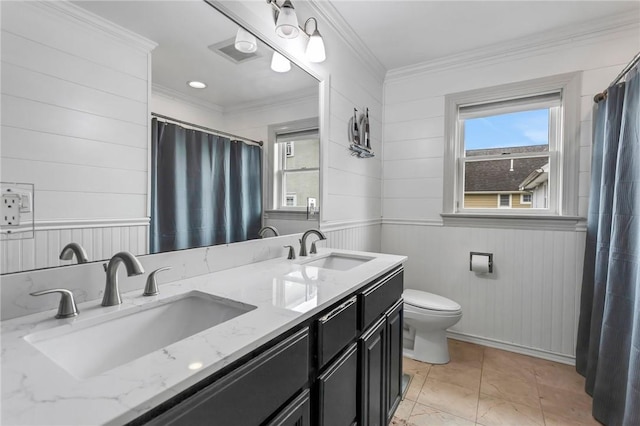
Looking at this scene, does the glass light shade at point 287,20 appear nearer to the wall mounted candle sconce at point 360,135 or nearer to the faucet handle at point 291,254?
the wall mounted candle sconce at point 360,135

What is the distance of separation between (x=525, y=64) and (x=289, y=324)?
2.72m

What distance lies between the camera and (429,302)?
7.28 ft

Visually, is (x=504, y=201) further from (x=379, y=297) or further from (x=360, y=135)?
(x=379, y=297)

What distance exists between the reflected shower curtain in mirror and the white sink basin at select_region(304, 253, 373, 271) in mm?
478

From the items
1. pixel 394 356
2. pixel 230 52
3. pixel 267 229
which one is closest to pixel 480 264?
pixel 394 356

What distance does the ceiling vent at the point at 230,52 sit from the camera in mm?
1332

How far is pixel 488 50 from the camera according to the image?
96.5 inches

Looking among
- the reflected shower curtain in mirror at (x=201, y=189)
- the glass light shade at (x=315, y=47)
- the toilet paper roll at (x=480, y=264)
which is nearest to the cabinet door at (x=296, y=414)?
the reflected shower curtain in mirror at (x=201, y=189)

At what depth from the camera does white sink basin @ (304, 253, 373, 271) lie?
1755 mm

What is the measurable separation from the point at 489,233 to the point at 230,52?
2.31 m

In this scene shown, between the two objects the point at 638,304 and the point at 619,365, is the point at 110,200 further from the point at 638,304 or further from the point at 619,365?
the point at 619,365

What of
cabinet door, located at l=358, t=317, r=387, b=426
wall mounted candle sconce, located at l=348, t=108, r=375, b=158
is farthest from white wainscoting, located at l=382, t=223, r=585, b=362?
cabinet door, located at l=358, t=317, r=387, b=426

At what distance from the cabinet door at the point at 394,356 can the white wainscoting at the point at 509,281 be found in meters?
1.16

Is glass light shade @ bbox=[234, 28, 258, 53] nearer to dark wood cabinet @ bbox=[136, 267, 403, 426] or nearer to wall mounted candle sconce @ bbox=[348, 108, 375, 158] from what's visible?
wall mounted candle sconce @ bbox=[348, 108, 375, 158]
